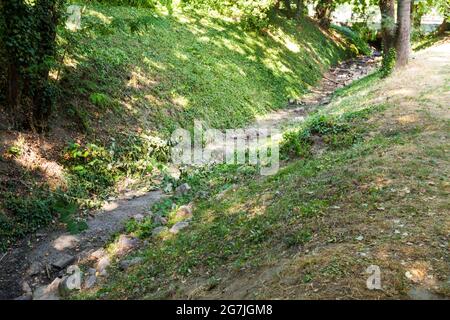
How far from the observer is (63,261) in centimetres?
730

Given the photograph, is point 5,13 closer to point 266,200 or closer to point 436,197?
point 266,200

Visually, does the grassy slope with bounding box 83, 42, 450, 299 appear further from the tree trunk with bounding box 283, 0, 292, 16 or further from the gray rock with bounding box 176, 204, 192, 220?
the tree trunk with bounding box 283, 0, 292, 16

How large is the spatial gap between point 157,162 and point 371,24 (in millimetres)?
10591

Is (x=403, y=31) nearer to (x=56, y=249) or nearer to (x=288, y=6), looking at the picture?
(x=288, y=6)

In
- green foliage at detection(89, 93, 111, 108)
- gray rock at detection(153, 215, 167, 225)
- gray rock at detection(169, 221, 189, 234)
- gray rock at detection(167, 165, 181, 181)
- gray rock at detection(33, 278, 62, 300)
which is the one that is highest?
green foliage at detection(89, 93, 111, 108)

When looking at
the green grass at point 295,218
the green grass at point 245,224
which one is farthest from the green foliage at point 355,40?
the green grass at point 245,224

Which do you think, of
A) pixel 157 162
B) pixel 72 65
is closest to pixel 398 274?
pixel 157 162

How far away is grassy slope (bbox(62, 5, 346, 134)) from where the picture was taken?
37.9 ft

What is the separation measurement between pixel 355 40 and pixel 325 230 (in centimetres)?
2913

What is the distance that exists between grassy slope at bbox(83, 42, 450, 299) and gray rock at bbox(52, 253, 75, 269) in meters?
1.28

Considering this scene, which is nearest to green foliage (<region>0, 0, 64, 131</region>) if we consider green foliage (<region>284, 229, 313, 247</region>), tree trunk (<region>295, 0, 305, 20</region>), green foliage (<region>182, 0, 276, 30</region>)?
green foliage (<region>284, 229, 313, 247</region>)

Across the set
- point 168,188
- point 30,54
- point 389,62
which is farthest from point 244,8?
point 30,54

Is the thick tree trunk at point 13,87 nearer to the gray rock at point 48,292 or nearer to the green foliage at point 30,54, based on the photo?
the green foliage at point 30,54
